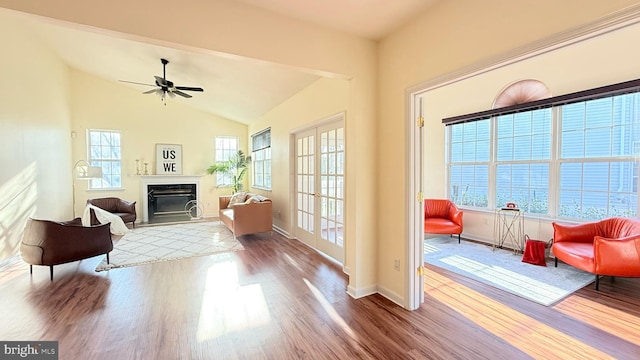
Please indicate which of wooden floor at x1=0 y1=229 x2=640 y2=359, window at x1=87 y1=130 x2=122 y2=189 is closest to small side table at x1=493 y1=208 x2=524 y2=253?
wooden floor at x1=0 y1=229 x2=640 y2=359

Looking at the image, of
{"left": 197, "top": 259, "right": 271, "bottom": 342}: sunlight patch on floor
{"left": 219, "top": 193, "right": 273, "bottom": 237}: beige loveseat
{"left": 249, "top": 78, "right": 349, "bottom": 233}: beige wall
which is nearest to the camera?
{"left": 197, "top": 259, "right": 271, "bottom": 342}: sunlight patch on floor

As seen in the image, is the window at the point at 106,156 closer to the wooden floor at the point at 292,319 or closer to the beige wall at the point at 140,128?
the beige wall at the point at 140,128

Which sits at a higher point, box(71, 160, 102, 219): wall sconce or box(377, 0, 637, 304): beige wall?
box(377, 0, 637, 304): beige wall

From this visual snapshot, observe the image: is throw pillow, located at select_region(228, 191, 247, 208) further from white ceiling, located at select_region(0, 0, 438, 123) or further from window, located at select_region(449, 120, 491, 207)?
window, located at select_region(449, 120, 491, 207)

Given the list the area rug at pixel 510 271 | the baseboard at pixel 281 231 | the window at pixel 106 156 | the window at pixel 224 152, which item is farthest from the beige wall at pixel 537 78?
the window at pixel 106 156

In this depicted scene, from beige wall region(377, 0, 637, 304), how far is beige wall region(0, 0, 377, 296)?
14 centimetres

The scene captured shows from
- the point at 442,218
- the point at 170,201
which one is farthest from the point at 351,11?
the point at 170,201

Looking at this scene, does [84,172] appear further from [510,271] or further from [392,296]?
[510,271]

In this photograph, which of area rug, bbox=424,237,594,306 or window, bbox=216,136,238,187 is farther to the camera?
window, bbox=216,136,238,187

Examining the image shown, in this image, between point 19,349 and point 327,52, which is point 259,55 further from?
point 19,349

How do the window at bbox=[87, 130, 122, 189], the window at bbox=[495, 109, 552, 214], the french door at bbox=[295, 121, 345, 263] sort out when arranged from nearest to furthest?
the french door at bbox=[295, 121, 345, 263] → the window at bbox=[495, 109, 552, 214] → the window at bbox=[87, 130, 122, 189]

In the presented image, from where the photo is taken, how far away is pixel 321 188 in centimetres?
425

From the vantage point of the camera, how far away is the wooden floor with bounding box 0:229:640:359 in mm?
1982

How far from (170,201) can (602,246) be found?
850 cm
